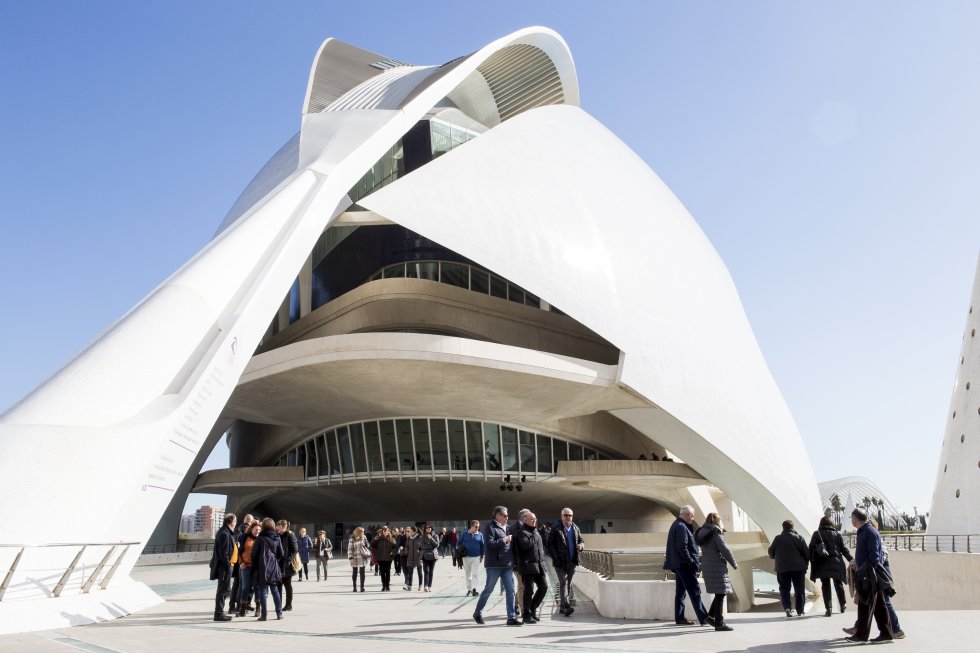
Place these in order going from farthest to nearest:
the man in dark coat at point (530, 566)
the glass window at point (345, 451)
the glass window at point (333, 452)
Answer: the glass window at point (333, 452), the glass window at point (345, 451), the man in dark coat at point (530, 566)

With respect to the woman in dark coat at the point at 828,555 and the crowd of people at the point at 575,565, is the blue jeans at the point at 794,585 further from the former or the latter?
the woman in dark coat at the point at 828,555

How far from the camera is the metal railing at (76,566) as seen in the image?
8.10 m

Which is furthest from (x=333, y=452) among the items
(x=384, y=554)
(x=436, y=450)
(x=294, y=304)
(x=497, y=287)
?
(x=384, y=554)

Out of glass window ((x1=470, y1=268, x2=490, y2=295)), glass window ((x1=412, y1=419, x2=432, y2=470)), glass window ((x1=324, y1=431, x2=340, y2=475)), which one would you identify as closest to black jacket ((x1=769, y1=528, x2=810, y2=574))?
glass window ((x1=412, y1=419, x2=432, y2=470))

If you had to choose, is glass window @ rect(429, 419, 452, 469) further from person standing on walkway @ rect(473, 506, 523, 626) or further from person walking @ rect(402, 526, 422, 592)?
person standing on walkway @ rect(473, 506, 523, 626)

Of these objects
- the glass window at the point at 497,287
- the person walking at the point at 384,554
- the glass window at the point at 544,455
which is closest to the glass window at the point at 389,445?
the glass window at the point at 544,455

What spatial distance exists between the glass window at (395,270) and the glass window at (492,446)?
801 cm

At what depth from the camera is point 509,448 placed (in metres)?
29.4

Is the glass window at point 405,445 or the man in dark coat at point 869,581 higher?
Answer: the glass window at point 405,445

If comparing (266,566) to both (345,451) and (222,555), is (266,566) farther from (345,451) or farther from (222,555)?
(345,451)

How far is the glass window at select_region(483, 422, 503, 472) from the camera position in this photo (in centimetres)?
2889

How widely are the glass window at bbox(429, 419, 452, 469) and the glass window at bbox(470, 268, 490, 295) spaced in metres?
6.63

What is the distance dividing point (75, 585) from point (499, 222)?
16.8 m

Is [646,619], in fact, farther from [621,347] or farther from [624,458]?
[624,458]
